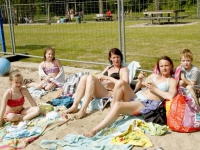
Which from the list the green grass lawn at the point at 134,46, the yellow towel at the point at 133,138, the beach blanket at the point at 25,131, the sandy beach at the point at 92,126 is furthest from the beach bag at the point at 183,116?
the green grass lawn at the point at 134,46

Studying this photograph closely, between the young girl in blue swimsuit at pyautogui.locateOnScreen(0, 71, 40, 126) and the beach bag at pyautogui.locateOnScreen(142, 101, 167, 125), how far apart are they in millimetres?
1756

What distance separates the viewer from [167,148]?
12.3 feet

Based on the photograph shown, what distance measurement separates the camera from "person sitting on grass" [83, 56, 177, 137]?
172 inches

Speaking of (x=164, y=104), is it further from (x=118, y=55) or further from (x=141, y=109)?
(x=118, y=55)

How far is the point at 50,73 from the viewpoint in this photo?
6684 millimetres

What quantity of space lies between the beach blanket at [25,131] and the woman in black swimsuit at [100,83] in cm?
39

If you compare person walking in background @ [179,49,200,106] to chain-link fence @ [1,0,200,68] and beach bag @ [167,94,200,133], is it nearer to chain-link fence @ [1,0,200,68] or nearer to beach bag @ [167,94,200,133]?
beach bag @ [167,94,200,133]

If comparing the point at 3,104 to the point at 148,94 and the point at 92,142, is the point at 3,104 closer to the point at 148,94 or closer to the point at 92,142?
the point at 92,142

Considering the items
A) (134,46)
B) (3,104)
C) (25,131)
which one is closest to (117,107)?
(25,131)

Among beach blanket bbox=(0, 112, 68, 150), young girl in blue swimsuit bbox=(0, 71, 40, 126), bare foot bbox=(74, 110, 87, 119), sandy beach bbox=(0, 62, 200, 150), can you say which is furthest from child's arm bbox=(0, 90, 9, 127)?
bare foot bbox=(74, 110, 87, 119)

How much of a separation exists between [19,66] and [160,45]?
217 inches

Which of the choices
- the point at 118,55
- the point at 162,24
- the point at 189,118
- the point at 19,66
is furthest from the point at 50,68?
the point at 162,24

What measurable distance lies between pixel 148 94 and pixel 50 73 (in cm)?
265

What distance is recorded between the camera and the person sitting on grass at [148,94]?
438cm
